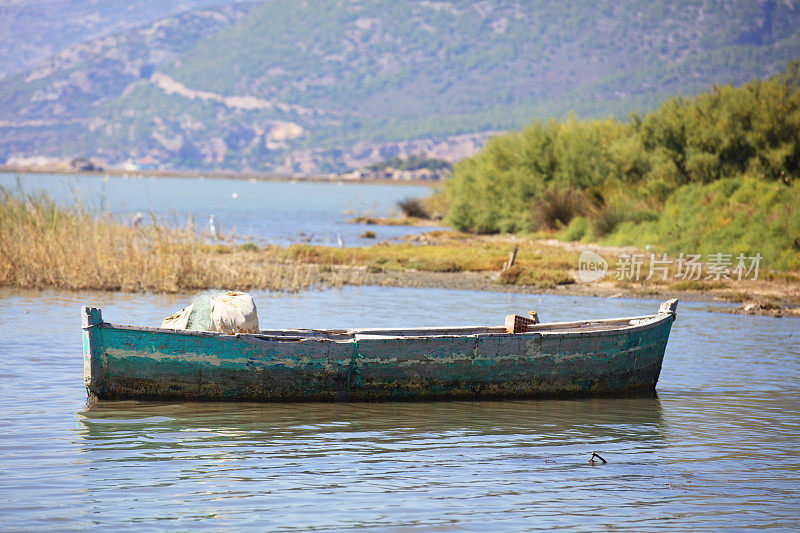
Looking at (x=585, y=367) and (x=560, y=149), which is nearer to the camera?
(x=585, y=367)

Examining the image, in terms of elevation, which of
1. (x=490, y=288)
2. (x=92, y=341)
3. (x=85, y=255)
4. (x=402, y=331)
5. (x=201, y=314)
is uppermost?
(x=201, y=314)

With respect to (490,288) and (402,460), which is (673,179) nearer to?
(490,288)

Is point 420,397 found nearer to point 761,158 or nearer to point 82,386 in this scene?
point 82,386

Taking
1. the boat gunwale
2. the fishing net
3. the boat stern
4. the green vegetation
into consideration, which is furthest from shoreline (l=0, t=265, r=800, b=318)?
the boat stern

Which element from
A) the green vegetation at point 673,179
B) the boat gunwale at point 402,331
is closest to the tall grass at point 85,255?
the boat gunwale at point 402,331

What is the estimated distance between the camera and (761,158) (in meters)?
37.4

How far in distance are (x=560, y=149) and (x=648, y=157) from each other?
17.5 ft

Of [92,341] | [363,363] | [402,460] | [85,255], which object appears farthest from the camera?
[85,255]

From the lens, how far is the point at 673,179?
129 feet

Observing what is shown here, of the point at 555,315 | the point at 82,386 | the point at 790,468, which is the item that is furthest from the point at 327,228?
the point at 790,468

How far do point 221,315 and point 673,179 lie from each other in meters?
29.9

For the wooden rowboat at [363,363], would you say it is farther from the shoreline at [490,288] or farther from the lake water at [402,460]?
the shoreline at [490,288]

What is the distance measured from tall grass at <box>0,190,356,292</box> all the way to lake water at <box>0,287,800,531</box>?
6.35 m

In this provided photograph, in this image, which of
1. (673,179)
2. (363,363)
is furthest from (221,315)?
(673,179)
